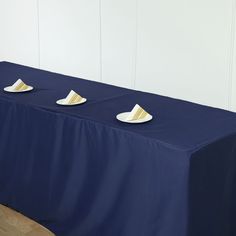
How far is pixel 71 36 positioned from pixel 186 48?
1.09 m

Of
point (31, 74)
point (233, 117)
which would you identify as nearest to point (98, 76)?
point (31, 74)

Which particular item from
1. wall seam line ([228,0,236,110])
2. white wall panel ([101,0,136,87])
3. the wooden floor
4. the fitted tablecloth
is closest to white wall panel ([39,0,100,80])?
white wall panel ([101,0,136,87])

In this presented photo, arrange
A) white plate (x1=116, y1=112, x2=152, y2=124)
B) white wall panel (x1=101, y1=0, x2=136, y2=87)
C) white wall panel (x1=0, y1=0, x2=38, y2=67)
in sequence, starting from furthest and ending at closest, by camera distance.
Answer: white wall panel (x1=0, y1=0, x2=38, y2=67)
white wall panel (x1=101, y1=0, x2=136, y2=87)
white plate (x1=116, y1=112, x2=152, y2=124)

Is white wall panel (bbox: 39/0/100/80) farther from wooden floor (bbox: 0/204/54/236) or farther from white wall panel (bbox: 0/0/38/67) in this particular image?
wooden floor (bbox: 0/204/54/236)

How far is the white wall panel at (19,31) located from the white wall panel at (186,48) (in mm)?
1198

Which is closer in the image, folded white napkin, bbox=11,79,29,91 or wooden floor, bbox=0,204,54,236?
wooden floor, bbox=0,204,54,236

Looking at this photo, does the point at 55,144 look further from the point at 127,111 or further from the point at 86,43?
the point at 86,43

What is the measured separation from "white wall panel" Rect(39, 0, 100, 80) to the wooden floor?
52.2 inches

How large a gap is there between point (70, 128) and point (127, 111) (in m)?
0.29

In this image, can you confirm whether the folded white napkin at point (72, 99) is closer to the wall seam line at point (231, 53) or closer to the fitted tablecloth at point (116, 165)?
the fitted tablecloth at point (116, 165)

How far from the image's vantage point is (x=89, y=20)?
326cm

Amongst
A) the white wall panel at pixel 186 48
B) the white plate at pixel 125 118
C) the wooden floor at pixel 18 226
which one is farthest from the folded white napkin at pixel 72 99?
the white wall panel at pixel 186 48

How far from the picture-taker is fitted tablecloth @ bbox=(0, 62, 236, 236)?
64.6 inches

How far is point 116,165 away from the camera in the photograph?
181 cm
